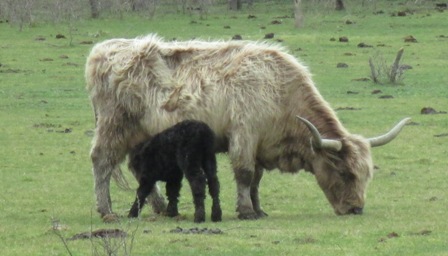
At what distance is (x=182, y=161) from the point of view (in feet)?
45.2

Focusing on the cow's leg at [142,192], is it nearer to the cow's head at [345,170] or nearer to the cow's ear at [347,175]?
the cow's head at [345,170]

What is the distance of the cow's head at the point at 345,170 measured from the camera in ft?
46.5

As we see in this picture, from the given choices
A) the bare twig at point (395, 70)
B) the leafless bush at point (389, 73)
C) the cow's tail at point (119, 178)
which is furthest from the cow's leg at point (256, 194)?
the bare twig at point (395, 70)

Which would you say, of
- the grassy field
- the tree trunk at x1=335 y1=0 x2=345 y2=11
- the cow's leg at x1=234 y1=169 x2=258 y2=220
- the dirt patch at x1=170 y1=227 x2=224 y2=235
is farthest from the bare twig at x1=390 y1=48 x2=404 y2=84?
the tree trunk at x1=335 y1=0 x2=345 y2=11

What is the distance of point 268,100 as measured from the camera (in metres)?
→ 14.4

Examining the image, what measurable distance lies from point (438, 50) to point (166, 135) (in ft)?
87.2

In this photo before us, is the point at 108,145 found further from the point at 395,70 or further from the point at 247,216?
the point at 395,70

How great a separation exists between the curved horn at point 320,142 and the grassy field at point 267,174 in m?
0.91

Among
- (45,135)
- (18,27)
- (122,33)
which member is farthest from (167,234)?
(18,27)

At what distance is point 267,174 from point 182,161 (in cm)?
513

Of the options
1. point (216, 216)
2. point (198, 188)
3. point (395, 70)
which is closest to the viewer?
point (198, 188)

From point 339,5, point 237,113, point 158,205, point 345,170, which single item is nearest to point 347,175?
point 345,170

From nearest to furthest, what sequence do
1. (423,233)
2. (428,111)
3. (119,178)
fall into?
(423,233), (119,178), (428,111)

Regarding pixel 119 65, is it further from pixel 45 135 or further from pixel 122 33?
pixel 122 33
